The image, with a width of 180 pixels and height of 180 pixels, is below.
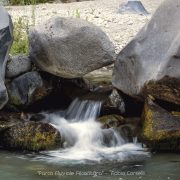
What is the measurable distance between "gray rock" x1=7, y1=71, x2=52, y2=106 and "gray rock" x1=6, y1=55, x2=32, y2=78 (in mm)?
95

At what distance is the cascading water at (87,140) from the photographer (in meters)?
8.17

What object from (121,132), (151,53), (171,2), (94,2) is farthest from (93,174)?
(94,2)

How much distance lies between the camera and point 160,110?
8523 millimetres

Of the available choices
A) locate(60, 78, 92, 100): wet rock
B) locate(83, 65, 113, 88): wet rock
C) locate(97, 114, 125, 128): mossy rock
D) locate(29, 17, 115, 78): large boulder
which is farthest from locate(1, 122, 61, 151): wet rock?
locate(83, 65, 113, 88): wet rock

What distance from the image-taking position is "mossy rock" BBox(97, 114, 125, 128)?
348 inches

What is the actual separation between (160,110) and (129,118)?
25.0 inches

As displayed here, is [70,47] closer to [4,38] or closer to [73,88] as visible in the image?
[4,38]

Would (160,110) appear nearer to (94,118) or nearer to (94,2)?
(94,118)

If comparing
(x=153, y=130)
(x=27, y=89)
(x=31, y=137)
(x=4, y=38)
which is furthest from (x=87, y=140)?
(x=4, y=38)

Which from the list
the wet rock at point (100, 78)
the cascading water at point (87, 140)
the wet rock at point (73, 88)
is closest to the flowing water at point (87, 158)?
the cascading water at point (87, 140)

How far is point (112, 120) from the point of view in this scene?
8906mm

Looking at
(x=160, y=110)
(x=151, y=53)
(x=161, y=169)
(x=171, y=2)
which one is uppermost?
(x=171, y=2)

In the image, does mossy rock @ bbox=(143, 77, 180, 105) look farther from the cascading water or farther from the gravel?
the gravel

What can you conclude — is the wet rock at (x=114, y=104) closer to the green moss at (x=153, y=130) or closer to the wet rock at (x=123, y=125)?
the wet rock at (x=123, y=125)
